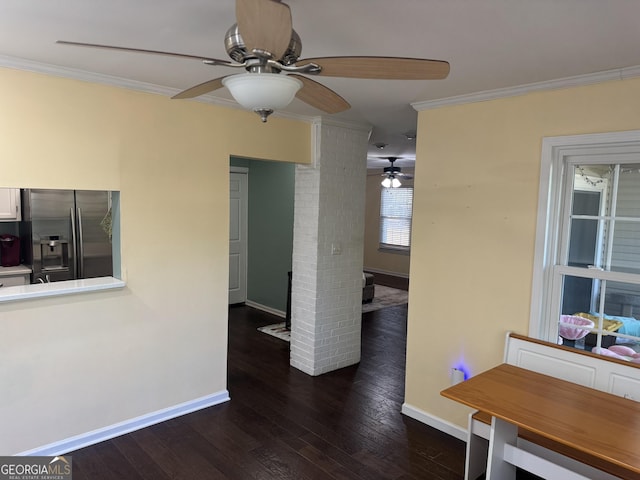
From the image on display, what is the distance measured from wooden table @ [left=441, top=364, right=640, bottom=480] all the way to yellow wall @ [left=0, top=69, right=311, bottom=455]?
1973mm

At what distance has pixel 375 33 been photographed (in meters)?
1.88

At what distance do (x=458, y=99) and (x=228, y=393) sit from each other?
284 cm

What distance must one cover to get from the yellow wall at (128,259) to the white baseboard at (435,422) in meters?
1.47

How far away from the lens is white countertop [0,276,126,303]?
252cm

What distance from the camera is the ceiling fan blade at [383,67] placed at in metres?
1.40

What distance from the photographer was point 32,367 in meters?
2.62

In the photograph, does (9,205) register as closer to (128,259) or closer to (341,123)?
(128,259)

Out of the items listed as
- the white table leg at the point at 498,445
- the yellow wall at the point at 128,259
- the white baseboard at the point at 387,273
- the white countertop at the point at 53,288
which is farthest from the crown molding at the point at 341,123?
the white baseboard at the point at 387,273

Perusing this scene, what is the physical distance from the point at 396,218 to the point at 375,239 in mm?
768

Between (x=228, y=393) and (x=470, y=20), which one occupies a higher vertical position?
(x=470, y=20)

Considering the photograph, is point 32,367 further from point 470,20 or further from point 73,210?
point 470,20

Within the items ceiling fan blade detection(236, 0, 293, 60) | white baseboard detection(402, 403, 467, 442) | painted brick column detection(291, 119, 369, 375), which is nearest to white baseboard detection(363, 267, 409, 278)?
painted brick column detection(291, 119, 369, 375)

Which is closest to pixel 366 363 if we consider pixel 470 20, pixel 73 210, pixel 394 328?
pixel 394 328

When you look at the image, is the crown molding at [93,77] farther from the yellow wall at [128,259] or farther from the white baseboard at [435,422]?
the white baseboard at [435,422]
